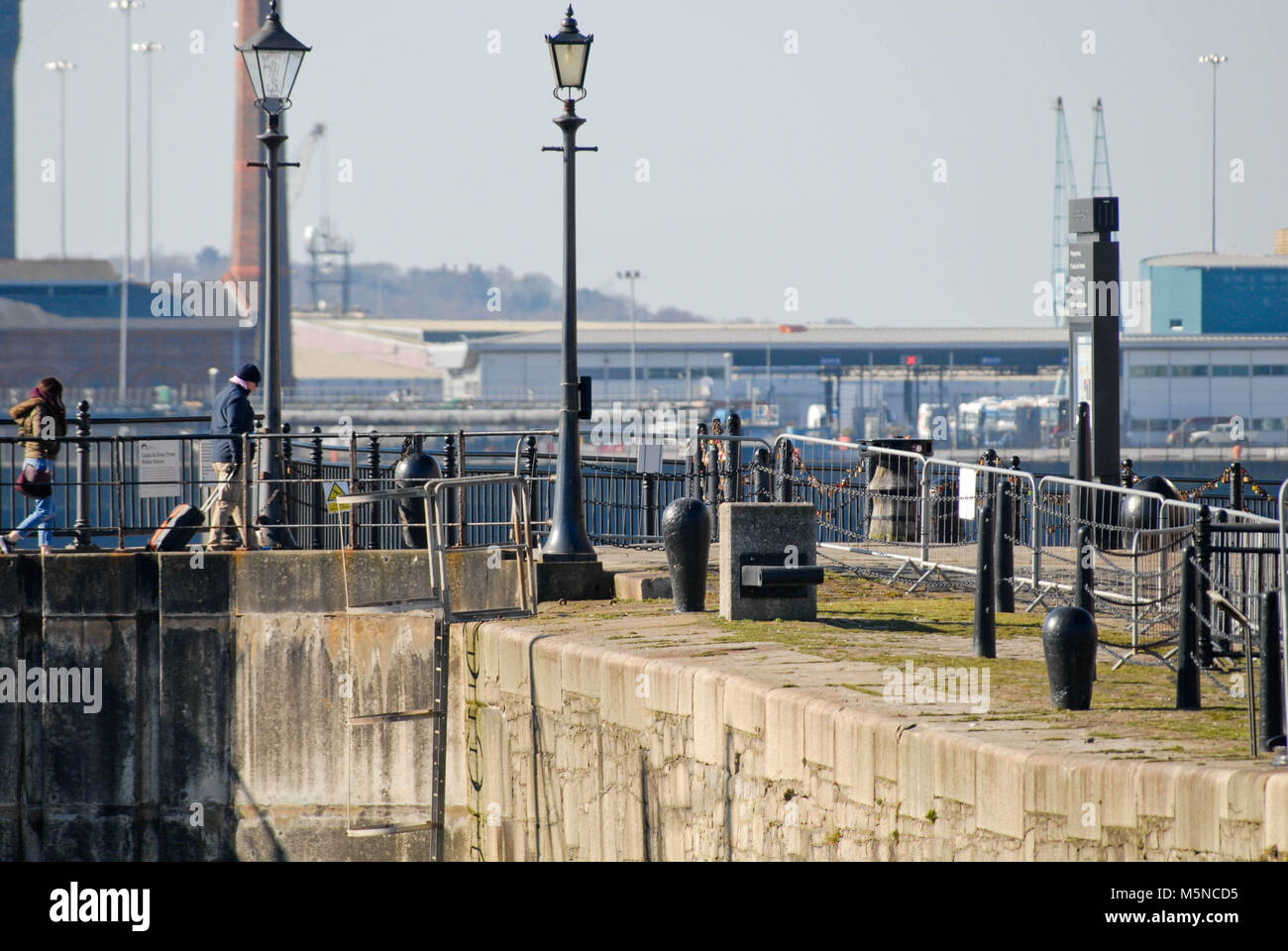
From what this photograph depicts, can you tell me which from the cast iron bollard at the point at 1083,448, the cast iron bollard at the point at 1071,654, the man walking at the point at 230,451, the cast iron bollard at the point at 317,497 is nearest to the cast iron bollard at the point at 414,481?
the cast iron bollard at the point at 317,497

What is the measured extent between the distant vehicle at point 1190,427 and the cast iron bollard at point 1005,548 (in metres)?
60.5

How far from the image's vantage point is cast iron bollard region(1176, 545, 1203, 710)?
303 inches

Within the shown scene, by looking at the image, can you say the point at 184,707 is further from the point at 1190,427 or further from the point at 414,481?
the point at 1190,427

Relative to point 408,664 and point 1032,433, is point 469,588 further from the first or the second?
point 1032,433

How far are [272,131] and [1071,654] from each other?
367 inches

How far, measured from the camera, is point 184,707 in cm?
1286

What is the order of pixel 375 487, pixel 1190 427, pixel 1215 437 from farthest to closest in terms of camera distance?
pixel 1190 427 → pixel 1215 437 → pixel 375 487

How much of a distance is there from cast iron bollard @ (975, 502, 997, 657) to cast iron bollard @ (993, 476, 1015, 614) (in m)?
0.87

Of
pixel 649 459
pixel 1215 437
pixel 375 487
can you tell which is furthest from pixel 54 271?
pixel 649 459

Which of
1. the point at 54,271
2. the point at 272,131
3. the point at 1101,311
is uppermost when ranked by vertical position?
the point at 54,271

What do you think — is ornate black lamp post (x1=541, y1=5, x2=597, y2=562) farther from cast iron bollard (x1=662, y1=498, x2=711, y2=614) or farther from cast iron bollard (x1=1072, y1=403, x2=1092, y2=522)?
cast iron bollard (x1=1072, y1=403, x2=1092, y2=522)

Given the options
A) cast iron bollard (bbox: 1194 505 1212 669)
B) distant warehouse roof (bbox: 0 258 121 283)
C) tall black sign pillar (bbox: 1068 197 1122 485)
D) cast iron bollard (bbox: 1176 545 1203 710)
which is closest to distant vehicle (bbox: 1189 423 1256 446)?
tall black sign pillar (bbox: 1068 197 1122 485)

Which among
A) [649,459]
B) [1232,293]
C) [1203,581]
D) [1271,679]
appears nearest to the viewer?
[1271,679]

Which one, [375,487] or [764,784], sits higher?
[375,487]
